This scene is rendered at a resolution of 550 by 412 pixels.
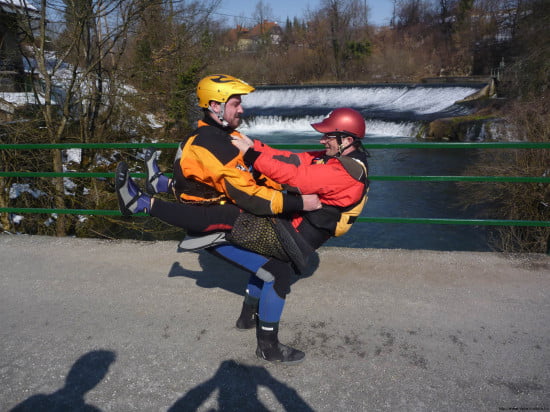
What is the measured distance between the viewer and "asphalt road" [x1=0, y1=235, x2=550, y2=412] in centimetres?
239

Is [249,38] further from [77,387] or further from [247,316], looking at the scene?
[77,387]

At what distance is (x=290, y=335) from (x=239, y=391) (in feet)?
2.11

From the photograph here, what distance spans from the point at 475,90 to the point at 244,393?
28.6 m

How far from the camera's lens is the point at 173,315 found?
128 inches

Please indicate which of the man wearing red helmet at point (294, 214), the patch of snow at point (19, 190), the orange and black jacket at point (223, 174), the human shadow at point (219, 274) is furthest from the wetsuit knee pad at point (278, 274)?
the patch of snow at point (19, 190)

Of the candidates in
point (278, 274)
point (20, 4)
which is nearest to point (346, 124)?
point (278, 274)

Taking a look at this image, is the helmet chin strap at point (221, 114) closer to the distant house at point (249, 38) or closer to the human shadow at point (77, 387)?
the human shadow at point (77, 387)

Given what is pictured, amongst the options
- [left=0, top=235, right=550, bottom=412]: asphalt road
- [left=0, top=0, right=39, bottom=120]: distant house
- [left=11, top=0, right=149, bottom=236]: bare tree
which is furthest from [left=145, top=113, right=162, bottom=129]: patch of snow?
[left=0, top=235, right=550, bottom=412]: asphalt road

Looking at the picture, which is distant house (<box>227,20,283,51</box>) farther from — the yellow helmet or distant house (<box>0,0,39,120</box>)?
the yellow helmet

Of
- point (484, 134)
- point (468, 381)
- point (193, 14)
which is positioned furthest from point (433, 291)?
point (484, 134)

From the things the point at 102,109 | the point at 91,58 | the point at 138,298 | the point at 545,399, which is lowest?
the point at 545,399

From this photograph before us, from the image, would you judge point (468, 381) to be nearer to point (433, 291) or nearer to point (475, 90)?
point (433, 291)

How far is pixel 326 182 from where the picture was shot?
2449mm

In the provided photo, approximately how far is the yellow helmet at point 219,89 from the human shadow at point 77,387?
5.62 feet
